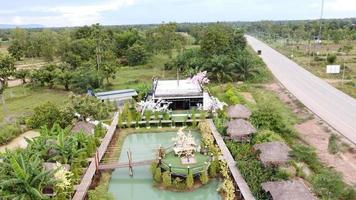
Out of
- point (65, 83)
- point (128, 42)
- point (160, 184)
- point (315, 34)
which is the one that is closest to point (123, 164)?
point (160, 184)

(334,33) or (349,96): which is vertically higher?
(334,33)

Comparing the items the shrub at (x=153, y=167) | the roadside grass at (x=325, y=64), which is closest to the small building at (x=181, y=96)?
the shrub at (x=153, y=167)

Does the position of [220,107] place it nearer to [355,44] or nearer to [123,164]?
[123,164]

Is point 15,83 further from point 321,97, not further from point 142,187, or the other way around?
point 321,97

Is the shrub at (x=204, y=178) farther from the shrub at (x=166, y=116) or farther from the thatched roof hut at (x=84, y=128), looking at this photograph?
the shrub at (x=166, y=116)

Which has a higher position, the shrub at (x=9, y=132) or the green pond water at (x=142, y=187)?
the shrub at (x=9, y=132)

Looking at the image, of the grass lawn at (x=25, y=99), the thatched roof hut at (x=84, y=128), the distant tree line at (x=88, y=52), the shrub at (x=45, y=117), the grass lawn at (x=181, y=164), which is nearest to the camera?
the grass lawn at (x=181, y=164)

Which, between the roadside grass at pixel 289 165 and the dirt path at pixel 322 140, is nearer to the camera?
the roadside grass at pixel 289 165

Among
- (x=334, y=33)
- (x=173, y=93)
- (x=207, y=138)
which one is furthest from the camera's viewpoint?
(x=334, y=33)
